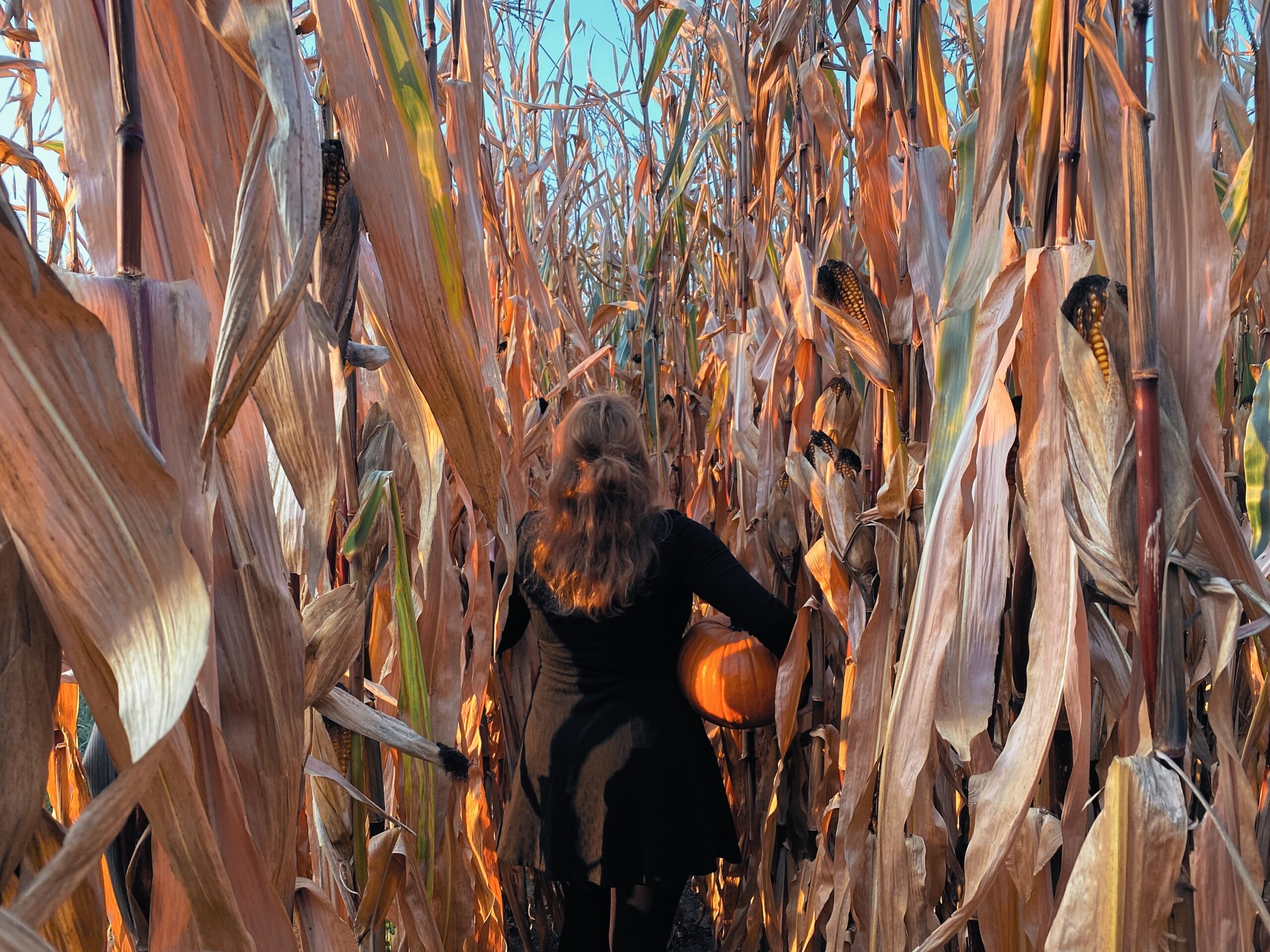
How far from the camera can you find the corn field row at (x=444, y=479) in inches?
14.0

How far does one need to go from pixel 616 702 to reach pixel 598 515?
1.06 feet

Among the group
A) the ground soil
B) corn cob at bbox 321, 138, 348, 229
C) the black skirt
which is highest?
corn cob at bbox 321, 138, 348, 229

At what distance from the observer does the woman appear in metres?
1.48

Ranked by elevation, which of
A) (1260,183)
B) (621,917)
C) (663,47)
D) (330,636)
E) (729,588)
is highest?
(663,47)

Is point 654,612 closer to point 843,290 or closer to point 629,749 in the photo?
point 629,749

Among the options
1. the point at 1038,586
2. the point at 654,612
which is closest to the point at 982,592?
the point at 1038,586

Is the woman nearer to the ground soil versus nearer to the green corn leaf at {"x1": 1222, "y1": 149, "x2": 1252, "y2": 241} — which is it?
the ground soil

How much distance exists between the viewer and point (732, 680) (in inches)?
56.1

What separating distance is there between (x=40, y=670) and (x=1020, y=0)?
26.4 inches

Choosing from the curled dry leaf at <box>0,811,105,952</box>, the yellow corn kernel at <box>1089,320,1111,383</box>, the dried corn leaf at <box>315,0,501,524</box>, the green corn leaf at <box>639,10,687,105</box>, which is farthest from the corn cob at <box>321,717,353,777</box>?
the green corn leaf at <box>639,10,687,105</box>

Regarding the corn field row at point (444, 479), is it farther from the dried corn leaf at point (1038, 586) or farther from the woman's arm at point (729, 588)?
the woman's arm at point (729, 588)

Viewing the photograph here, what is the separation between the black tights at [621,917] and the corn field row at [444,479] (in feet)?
1.53

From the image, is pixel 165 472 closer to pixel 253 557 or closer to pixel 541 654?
pixel 253 557

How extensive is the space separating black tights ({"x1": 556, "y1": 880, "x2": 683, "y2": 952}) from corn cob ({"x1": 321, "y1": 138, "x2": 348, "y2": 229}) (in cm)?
126
